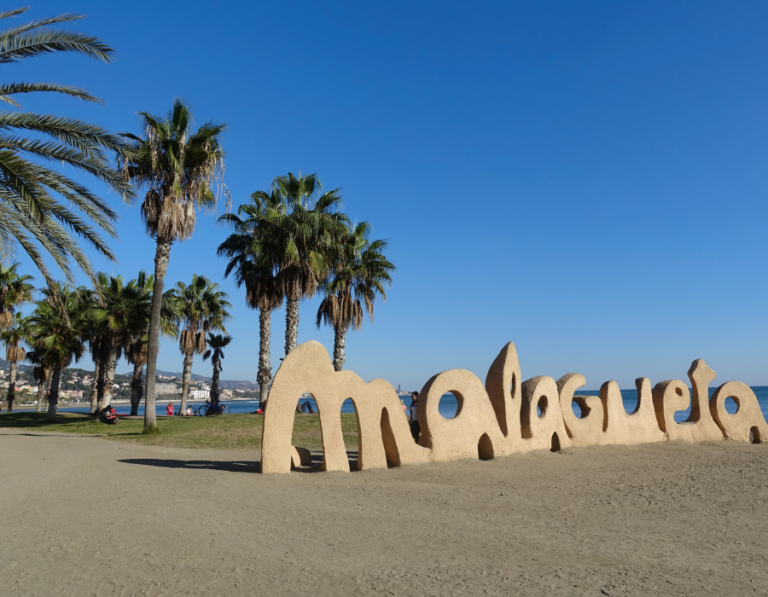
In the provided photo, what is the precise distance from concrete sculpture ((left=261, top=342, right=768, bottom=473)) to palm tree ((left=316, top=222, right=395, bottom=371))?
15.5 m

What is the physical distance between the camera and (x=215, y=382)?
36.5 metres

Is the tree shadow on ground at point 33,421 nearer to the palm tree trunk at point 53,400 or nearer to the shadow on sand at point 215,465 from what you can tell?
the palm tree trunk at point 53,400

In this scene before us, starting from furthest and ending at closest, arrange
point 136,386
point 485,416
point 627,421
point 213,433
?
1. point 136,386
2. point 213,433
3. point 627,421
4. point 485,416

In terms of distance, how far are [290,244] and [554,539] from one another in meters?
19.8

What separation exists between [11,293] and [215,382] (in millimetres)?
13600

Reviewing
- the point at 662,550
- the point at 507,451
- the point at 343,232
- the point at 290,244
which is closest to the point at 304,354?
the point at 507,451

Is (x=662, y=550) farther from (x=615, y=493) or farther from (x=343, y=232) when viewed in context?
(x=343, y=232)

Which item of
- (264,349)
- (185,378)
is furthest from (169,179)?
(185,378)

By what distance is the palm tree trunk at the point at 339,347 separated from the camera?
2689 cm

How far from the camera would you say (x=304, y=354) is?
32.7 feet

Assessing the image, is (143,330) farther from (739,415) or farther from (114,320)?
(739,415)

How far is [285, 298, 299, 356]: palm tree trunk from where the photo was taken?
2486 cm

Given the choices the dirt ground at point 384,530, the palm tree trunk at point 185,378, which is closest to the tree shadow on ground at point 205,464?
the dirt ground at point 384,530

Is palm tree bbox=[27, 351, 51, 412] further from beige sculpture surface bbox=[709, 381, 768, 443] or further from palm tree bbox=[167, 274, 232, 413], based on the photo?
beige sculpture surface bbox=[709, 381, 768, 443]
